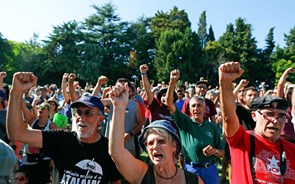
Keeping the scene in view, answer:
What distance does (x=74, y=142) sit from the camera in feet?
9.17

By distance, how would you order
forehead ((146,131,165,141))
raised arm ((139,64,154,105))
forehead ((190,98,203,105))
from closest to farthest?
forehead ((146,131,165,141))
forehead ((190,98,203,105))
raised arm ((139,64,154,105))

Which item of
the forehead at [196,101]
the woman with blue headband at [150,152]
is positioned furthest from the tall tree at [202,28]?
the woman with blue headband at [150,152]

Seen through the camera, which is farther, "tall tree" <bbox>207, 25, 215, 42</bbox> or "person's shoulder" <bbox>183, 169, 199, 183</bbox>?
"tall tree" <bbox>207, 25, 215, 42</bbox>

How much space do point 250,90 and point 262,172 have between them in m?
3.41

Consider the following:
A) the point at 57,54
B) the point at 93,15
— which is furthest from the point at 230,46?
the point at 57,54

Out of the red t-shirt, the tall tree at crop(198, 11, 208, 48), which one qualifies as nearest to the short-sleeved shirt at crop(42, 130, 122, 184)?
the red t-shirt

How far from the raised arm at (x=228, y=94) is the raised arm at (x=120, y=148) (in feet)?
2.48

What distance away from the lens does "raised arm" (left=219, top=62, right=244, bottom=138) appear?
2.50 metres

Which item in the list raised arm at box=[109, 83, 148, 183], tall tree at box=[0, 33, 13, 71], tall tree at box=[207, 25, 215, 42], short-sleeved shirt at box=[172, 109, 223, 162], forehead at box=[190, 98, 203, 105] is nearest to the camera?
raised arm at box=[109, 83, 148, 183]

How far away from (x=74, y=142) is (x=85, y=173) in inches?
11.4

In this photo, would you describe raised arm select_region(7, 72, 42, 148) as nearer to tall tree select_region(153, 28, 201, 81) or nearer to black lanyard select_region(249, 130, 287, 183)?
black lanyard select_region(249, 130, 287, 183)

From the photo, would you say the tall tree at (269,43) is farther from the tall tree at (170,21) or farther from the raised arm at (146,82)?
the raised arm at (146,82)

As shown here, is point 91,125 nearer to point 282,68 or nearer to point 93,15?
point 282,68

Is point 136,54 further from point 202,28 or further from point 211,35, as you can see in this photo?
point 202,28
